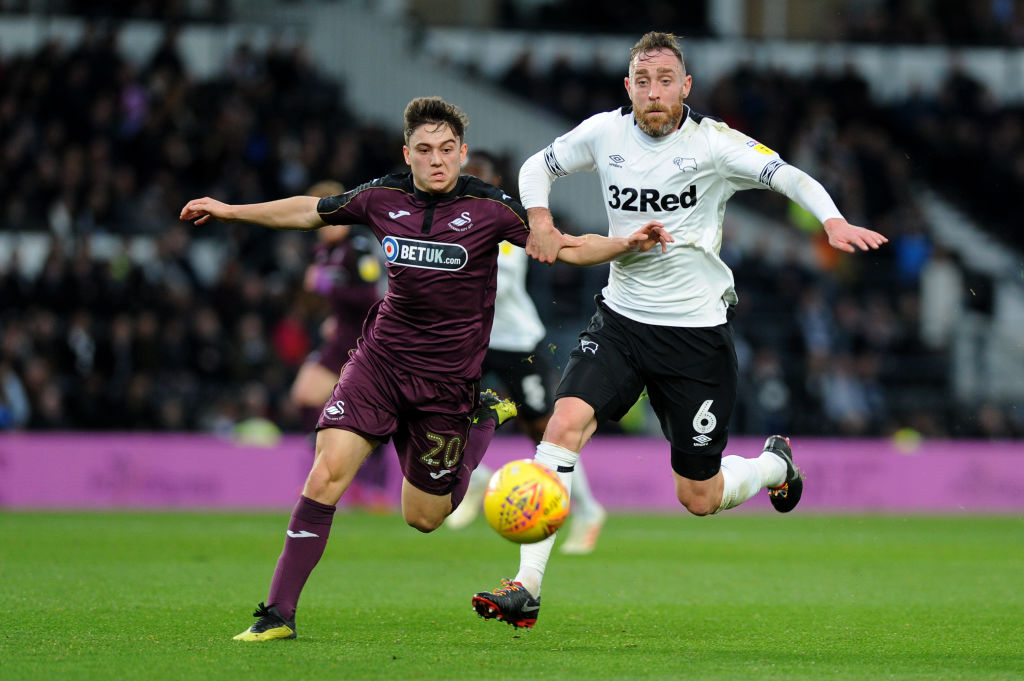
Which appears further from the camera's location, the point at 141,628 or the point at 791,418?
the point at 791,418

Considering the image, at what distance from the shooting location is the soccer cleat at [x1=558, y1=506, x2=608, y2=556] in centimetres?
1155

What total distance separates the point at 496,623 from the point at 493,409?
1.09m

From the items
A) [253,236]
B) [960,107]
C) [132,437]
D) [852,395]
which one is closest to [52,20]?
[253,236]

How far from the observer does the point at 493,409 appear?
25.4 feet

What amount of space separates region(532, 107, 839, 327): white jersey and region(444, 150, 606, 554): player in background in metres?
3.14

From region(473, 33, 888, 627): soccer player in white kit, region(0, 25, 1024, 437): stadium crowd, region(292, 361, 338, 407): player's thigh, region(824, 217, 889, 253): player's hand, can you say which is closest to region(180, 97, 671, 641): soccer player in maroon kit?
region(473, 33, 888, 627): soccer player in white kit

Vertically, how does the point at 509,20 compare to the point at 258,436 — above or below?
above

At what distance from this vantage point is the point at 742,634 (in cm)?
712

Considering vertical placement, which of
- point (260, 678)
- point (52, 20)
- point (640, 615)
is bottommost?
point (640, 615)

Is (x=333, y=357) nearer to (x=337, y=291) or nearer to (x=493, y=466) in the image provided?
(x=337, y=291)

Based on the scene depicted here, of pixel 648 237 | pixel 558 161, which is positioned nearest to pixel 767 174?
pixel 648 237

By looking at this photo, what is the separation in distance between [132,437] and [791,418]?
26.9 feet

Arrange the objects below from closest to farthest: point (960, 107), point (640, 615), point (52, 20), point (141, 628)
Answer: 1. point (141, 628)
2. point (640, 615)
3. point (52, 20)
4. point (960, 107)

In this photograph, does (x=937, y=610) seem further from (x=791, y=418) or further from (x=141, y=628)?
(x=791, y=418)
